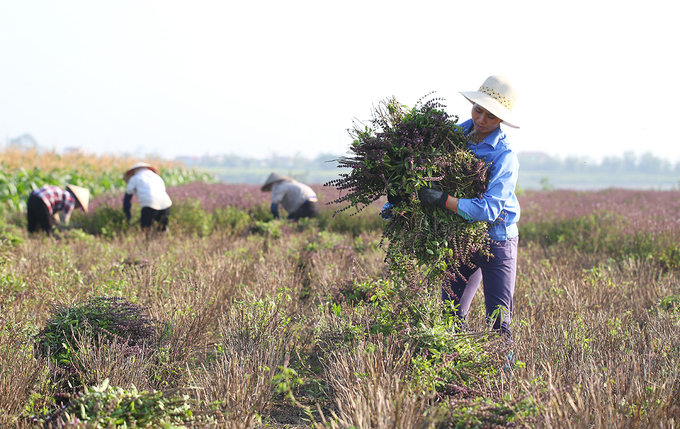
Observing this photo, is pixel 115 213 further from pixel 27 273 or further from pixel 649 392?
pixel 649 392

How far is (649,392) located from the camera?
228cm

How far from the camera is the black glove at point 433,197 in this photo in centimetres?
259

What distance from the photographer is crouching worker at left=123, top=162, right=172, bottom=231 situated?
717cm

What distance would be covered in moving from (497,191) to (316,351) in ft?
6.01

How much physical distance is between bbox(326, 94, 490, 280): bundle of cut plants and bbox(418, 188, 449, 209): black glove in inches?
2.2

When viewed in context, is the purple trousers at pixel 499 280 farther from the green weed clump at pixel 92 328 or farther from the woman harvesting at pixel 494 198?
the green weed clump at pixel 92 328

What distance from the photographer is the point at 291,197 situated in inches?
328

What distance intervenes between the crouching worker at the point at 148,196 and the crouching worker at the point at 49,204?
33.1 inches

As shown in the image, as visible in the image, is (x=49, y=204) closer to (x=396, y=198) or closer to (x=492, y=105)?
(x=396, y=198)

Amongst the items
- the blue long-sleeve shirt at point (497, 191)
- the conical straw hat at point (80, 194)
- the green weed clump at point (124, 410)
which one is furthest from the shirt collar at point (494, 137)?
the conical straw hat at point (80, 194)

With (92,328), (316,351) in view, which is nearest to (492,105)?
(316,351)

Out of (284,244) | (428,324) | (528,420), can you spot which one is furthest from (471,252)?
(284,244)

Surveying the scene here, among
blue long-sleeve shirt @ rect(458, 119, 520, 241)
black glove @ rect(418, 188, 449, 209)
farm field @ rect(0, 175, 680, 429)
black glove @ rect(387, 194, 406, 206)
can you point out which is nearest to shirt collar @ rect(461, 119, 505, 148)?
blue long-sleeve shirt @ rect(458, 119, 520, 241)

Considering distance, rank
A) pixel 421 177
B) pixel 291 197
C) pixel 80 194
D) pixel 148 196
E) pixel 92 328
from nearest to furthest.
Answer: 1. pixel 421 177
2. pixel 92 328
3. pixel 148 196
4. pixel 80 194
5. pixel 291 197
